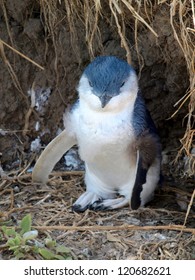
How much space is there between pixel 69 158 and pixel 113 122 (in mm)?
840

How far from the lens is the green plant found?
A: 3.40m

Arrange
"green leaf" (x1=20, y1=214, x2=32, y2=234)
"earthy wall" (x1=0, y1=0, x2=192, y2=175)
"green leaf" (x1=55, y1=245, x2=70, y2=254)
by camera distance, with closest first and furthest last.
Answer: "green leaf" (x1=55, y1=245, x2=70, y2=254) → "green leaf" (x1=20, y1=214, x2=32, y2=234) → "earthy wall" (x1=0, y1=0, x2=192, y2=175)

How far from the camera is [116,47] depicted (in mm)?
4348

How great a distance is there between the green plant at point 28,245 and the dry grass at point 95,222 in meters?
0.07

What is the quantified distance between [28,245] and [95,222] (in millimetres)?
580

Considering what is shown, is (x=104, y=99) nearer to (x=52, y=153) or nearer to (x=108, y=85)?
(x=108, y=85)

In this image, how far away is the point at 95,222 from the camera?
3.98 meters

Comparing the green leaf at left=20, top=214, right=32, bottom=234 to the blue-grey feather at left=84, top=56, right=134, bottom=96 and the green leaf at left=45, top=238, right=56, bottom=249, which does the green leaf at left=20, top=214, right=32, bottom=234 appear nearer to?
the green leaf at left=45, top=238, right=56, bottom=249

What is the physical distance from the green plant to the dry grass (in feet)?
0.22

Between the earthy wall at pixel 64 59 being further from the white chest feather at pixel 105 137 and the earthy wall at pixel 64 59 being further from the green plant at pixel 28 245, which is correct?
the green plant at pixel 28 245

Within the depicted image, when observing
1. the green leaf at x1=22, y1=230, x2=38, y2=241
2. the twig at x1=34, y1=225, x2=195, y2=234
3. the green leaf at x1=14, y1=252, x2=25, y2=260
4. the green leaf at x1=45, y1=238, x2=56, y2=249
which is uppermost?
the green leaf at x1=22, y1=230, x2=38, y2=241

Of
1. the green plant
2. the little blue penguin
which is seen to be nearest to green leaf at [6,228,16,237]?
the green plant

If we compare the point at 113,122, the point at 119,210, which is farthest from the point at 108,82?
the point at 119,210
